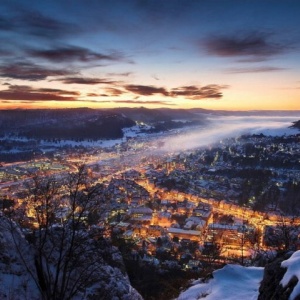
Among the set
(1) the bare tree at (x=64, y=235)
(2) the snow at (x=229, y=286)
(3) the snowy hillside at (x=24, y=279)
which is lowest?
(3) the snowy hillside at (x=24, y=279)

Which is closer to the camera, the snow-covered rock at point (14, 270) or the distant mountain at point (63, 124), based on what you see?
the snow-covered rock at point (14, 270)

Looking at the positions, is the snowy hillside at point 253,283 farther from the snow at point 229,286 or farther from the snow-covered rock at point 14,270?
the snow-covered rock at point 14,270

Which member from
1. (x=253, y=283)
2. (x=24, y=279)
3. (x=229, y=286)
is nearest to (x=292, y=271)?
(x=229, y=286)

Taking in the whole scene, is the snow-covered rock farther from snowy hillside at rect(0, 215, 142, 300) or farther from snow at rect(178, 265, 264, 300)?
Answer: snow at rect(178, 265, 264, 300)

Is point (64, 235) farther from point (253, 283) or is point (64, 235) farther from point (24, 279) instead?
point (253, 283)

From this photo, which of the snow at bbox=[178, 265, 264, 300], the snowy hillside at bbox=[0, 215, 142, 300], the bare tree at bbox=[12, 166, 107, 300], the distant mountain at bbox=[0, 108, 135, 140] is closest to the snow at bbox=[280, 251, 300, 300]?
the snow at bbox=[178, 265, 264, 300]

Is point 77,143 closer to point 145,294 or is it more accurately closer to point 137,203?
point 137,203

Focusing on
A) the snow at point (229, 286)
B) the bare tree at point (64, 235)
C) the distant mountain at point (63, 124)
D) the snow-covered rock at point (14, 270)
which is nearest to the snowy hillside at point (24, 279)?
the snow-covered rock at point (14, 270)

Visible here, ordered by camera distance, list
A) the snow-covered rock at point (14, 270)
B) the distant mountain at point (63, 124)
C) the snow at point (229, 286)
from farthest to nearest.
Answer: the distant mountain at point (63, 124) < the snow-covered rock at point (14, 270) < the snow at point (229, 286)
